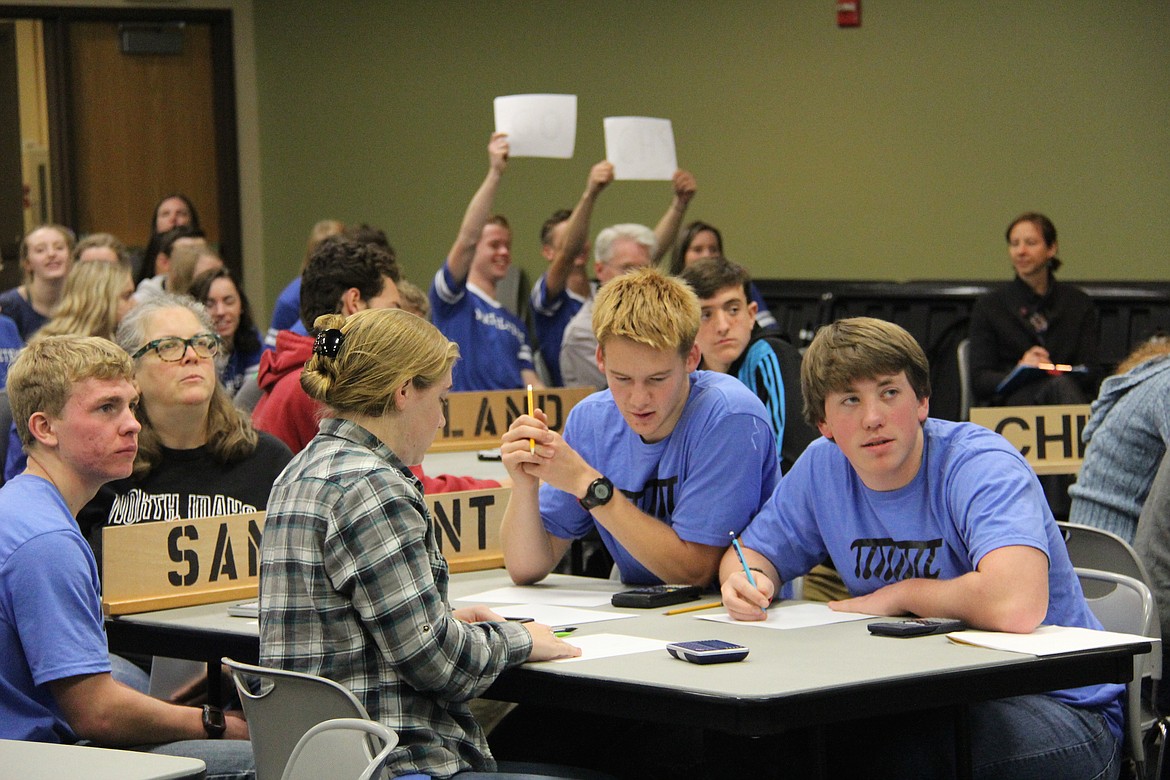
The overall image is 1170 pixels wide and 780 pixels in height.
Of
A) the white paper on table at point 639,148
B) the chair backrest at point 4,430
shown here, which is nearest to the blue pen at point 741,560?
the chair backrest at point 4,430

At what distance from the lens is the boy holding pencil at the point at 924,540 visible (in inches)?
95.7

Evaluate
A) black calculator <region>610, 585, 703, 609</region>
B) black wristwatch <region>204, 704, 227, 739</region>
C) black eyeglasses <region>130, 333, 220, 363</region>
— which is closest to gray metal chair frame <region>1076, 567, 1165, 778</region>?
black calculator <region>610, 585, 703, 609</region>

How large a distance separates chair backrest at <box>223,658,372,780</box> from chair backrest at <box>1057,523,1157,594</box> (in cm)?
167

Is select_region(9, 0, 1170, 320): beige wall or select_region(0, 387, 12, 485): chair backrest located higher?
select_region(9, 0, 1170, 320): beige wall

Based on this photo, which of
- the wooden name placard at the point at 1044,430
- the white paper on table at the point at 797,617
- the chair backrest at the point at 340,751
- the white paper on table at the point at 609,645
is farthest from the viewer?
the wooden name placard at the point at 1044,430

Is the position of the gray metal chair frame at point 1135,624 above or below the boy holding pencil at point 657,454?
below

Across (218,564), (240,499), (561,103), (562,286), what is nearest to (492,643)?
(218,564)

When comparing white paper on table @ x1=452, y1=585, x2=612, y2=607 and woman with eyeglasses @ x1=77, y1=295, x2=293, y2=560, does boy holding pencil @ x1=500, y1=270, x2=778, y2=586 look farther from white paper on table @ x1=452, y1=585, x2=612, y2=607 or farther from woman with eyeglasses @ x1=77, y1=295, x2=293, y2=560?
woman with eyeglasses @ x1=77, y1=295, x2=293, y2=560

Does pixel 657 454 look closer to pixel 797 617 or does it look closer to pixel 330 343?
pixel 797 617

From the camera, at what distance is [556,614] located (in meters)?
2.77

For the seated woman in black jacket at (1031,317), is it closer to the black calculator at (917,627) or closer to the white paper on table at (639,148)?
the white paper on table at (639,148)

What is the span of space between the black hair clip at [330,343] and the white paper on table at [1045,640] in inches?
45.9

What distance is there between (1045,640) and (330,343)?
1.32 meters

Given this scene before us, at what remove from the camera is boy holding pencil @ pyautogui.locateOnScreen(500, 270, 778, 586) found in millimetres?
2910
